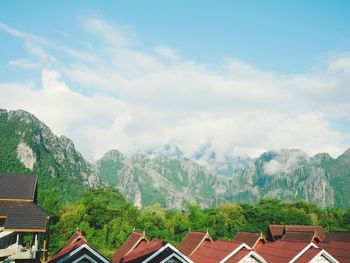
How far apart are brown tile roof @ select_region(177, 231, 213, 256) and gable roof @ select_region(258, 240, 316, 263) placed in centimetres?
556

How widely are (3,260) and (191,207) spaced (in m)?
46.1

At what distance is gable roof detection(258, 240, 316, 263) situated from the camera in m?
29.3

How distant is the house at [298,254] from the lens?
2850cm

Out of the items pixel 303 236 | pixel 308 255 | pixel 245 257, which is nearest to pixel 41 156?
pixel 303 236

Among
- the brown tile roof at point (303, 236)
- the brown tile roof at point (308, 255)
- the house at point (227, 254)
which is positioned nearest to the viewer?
the house at point (227, 254)

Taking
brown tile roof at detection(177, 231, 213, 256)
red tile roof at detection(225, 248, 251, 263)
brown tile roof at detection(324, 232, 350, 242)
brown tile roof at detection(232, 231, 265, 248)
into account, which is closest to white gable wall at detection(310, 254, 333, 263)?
red tile roof at detection(225, 248, 251, 263)

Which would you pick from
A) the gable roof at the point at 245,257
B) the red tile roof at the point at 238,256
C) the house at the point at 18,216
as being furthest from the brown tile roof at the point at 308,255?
the house at the point at 18,216

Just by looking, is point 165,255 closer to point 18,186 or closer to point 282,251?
point 282,251

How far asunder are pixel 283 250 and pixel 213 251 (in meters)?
5.67

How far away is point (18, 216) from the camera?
1020 inches

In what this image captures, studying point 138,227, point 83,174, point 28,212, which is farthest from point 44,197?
point 83,174

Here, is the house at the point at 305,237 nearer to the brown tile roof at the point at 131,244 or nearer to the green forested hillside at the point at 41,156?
the brown tile roof at the point at 131,244

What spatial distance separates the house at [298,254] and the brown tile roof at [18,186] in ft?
64.2

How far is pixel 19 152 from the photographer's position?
122500mm
